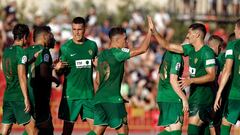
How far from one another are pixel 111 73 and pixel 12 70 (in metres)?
1.90

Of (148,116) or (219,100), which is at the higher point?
(219,100)

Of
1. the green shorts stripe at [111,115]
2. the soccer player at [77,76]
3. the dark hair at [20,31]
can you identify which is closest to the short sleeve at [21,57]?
the dark hair at [20,31]

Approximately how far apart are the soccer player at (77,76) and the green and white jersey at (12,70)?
3.53 ft

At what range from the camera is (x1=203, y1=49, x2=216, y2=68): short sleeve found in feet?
53.9

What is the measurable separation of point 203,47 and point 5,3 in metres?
16.6

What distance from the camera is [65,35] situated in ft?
97.0

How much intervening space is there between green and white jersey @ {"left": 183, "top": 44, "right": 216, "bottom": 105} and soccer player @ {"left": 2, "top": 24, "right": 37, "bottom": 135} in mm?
3073

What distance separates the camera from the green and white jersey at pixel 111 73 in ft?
54.5

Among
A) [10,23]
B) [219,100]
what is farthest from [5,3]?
[219,100]

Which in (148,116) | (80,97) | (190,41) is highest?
(190,41)

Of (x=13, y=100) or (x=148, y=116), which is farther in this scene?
(x=148, y=116)

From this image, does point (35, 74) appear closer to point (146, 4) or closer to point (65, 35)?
point (65, 35)

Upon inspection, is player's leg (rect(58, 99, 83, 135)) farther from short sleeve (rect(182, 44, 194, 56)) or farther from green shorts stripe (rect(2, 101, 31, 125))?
short sleeve (rect(182, 44, 194, 56))

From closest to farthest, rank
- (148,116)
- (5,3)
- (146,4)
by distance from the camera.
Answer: (148,116) < (5,3) < (146,4)
